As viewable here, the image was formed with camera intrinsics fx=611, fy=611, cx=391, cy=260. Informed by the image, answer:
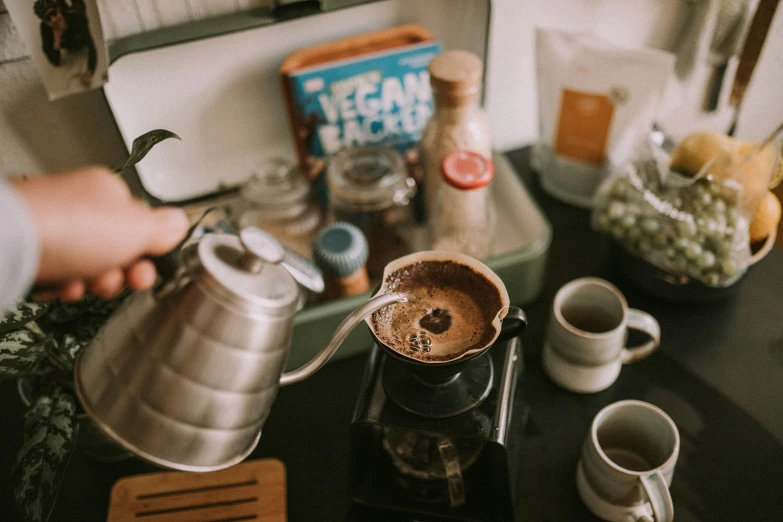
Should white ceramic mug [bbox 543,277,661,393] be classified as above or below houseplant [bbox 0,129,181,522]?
below

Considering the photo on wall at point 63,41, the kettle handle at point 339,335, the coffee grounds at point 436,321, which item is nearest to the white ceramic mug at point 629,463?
the coffee grounds at point 436,321

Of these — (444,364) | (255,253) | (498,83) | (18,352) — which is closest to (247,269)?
(255,253)

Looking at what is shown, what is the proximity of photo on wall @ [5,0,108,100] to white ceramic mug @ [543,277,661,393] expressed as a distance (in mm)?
697

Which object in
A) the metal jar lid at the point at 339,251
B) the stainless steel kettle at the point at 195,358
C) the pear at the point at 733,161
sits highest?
the stainless steel kettle at the point at 195,358

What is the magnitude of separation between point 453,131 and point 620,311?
35cm

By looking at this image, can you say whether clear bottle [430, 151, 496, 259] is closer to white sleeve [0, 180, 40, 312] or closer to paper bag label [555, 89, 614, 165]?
paper bag label [555, 89, 614, 165]

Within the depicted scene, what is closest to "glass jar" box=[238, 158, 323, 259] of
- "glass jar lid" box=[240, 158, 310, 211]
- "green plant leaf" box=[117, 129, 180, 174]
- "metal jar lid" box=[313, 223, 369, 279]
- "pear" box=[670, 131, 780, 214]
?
"glass jar lid" box=[240, 158, 310, 211]

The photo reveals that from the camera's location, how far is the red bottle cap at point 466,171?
801mm

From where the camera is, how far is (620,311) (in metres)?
0.83

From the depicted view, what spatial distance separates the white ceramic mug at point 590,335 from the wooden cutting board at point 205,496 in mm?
410

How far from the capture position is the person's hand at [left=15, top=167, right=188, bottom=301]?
385 mm

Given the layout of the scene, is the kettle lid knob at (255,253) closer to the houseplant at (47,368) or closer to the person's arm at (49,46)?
the houseplant at (47,368)

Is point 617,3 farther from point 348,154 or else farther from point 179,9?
point 179,9

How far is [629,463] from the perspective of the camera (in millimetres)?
777
